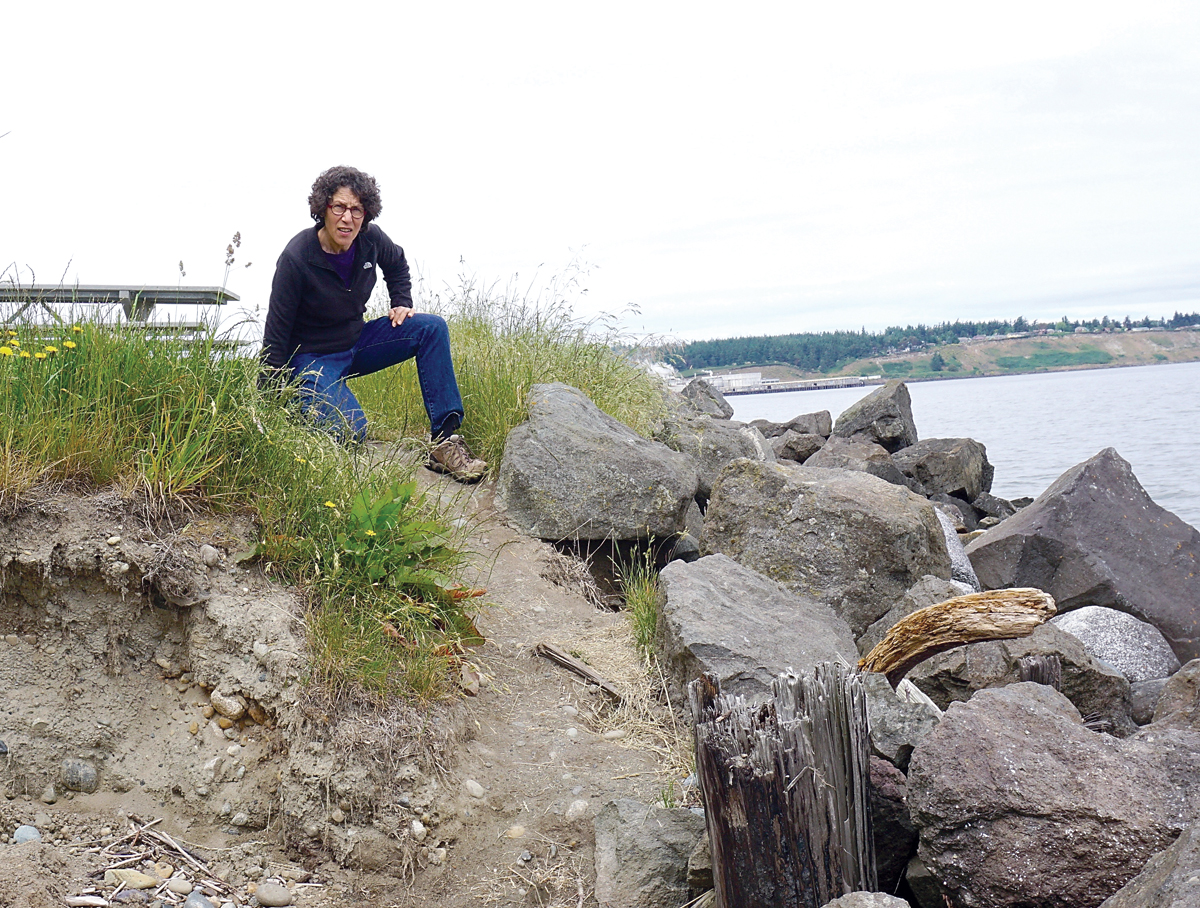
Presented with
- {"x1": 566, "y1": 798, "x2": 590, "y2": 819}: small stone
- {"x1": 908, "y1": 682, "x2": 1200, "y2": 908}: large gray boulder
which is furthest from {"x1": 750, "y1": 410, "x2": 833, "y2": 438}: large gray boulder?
{"x1": 908, "y1": 682, "x2": 1200, "y2": 908}: large gray boulder

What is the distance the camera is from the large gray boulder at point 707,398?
424 inches

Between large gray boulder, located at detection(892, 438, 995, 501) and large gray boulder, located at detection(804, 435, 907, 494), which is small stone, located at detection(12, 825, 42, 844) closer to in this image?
large gray boulder, located at detection(804, 435, 907, 494)

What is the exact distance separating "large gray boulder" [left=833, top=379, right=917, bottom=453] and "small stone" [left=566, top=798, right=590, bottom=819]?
9601 mm

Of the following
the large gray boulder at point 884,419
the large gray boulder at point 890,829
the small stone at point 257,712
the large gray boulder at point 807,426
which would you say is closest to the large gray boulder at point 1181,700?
the large gray boulder at point 890,829

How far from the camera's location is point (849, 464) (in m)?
10.8

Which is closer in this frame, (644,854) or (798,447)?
(644,854)

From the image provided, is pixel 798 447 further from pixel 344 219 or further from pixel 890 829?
pixel 890 829

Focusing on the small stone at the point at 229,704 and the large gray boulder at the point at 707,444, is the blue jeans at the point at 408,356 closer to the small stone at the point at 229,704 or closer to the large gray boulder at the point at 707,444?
the large gray boulder at the point at 707,444

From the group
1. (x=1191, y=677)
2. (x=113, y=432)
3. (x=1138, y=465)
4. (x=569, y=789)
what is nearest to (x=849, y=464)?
(x=1138, y=465)

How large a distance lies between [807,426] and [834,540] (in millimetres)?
9205

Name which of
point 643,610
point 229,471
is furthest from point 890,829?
point 229,471

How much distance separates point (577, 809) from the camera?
3461 millimetres

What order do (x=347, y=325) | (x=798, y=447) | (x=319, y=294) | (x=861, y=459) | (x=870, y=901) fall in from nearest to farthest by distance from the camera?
(x=870, y=901) < (x=319, y=294) < (x=347, y=325) < (x=861, y=459) < (x=798, y=447)

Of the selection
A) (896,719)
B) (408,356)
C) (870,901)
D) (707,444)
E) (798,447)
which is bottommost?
(870,901)
